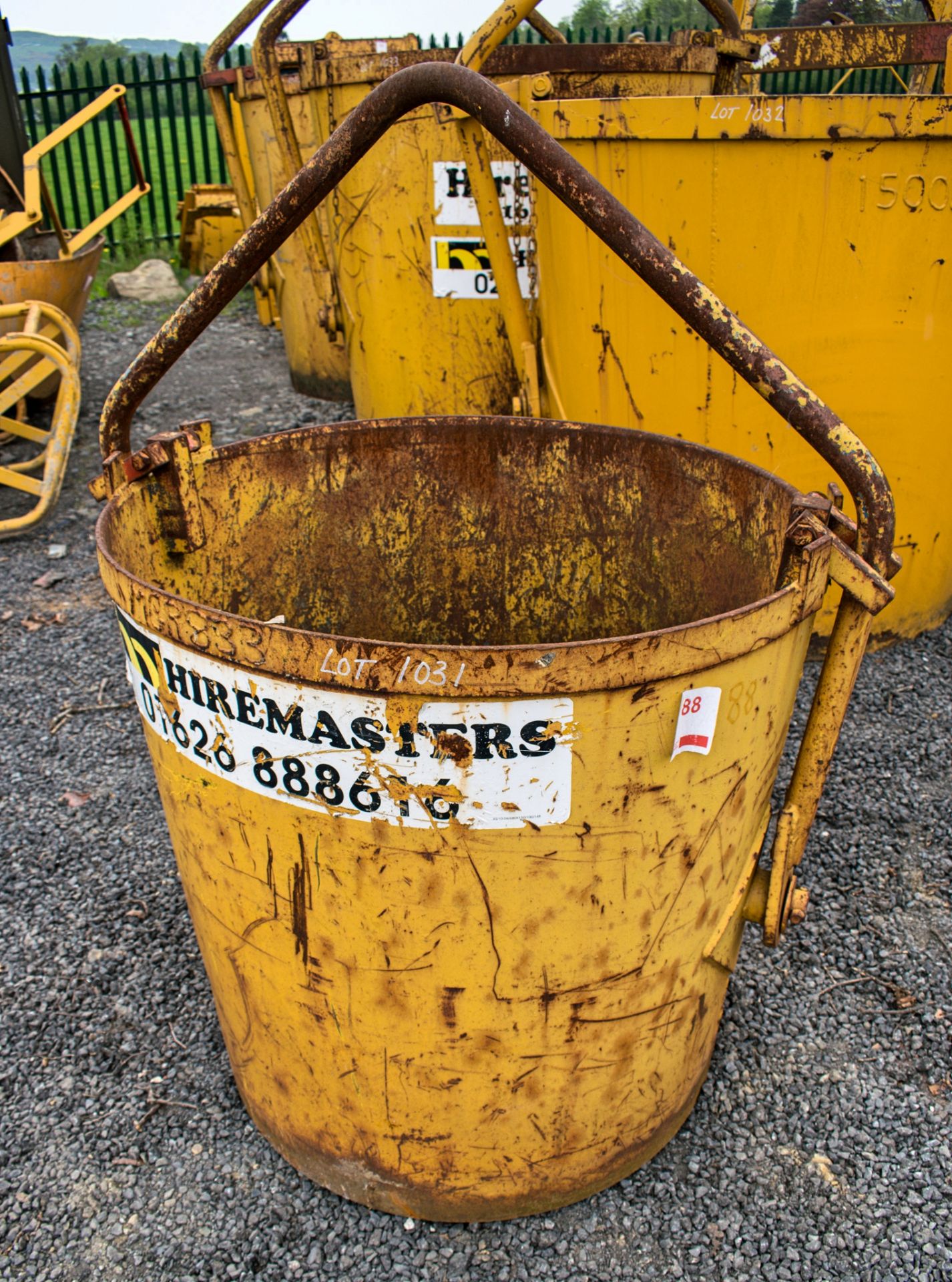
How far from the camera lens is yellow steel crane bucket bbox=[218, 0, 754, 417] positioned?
11.8 ft

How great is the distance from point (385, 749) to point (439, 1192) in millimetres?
830

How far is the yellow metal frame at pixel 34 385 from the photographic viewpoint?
4180 millimetres

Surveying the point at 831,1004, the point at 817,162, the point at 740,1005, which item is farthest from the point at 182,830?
the point at 817,162

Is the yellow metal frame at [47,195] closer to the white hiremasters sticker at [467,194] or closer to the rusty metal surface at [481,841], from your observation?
the white hiremasters sticker at [467,194]

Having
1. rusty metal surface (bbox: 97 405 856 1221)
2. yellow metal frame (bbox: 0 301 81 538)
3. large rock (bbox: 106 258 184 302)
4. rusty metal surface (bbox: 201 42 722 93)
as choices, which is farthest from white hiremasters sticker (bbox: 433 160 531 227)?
large rock (bbox: 106 258 184 302)

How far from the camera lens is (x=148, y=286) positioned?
8195 millimetres

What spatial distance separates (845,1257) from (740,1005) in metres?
0.52

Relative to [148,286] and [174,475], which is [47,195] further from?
[174,475]

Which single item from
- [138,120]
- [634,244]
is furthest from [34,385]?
[138,120]

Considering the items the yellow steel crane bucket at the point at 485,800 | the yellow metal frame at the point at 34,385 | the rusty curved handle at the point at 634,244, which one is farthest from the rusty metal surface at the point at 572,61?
the rusty curved handle at the point at 634,244

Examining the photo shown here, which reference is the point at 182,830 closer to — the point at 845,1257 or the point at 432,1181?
the point at 432,1181

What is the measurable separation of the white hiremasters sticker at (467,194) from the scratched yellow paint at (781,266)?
0.61 metres

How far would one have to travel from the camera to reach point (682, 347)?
2.75 m

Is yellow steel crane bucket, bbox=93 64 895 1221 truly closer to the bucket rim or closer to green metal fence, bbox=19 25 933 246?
the bucket rim
